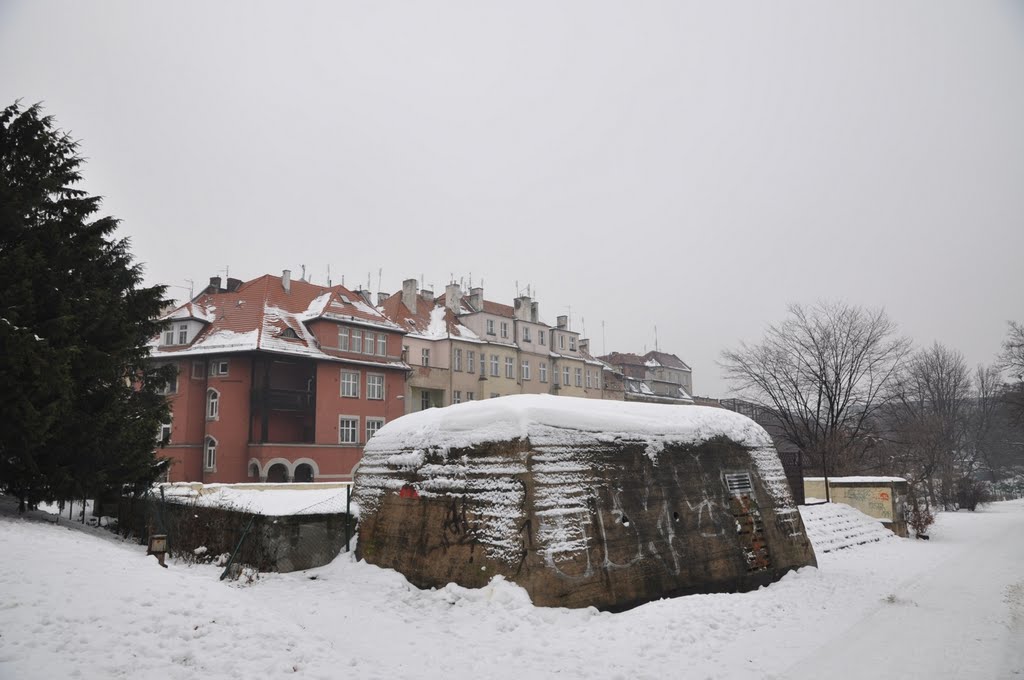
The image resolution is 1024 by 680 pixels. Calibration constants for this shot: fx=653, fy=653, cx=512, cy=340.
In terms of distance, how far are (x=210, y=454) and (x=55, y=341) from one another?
86.3 feet

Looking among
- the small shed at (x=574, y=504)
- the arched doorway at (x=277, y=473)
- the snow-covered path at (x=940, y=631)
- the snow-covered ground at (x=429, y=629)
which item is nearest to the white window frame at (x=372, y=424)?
the arched doorway at (x=277, y=473)

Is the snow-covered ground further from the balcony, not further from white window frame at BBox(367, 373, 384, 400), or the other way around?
white window frame at BBox(367, 373, 384, 400)

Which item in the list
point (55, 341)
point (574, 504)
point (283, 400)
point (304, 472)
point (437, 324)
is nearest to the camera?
point (574, 504)

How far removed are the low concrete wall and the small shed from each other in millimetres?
12769

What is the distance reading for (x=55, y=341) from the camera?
13516mm

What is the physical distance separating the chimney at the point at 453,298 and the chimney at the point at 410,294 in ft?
10.3

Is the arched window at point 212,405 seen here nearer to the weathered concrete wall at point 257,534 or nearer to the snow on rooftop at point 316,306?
the snow on rooftop at point 316,306

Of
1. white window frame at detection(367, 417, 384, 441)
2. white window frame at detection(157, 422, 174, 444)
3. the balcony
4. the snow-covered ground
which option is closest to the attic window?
the snow-covered ground

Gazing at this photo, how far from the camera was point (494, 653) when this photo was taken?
8.69 metres

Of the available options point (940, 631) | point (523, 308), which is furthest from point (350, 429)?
point (940, 631)

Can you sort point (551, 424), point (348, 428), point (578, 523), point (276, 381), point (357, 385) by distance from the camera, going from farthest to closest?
point (357, 385)
point (348, 428)
point (276, 381)
point (551, 424)
point (578, 523)

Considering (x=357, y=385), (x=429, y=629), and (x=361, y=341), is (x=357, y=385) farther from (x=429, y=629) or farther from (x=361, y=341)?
(x=429, y=629)

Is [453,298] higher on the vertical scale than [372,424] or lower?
higher

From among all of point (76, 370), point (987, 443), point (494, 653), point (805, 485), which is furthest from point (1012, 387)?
point (76, 370)
